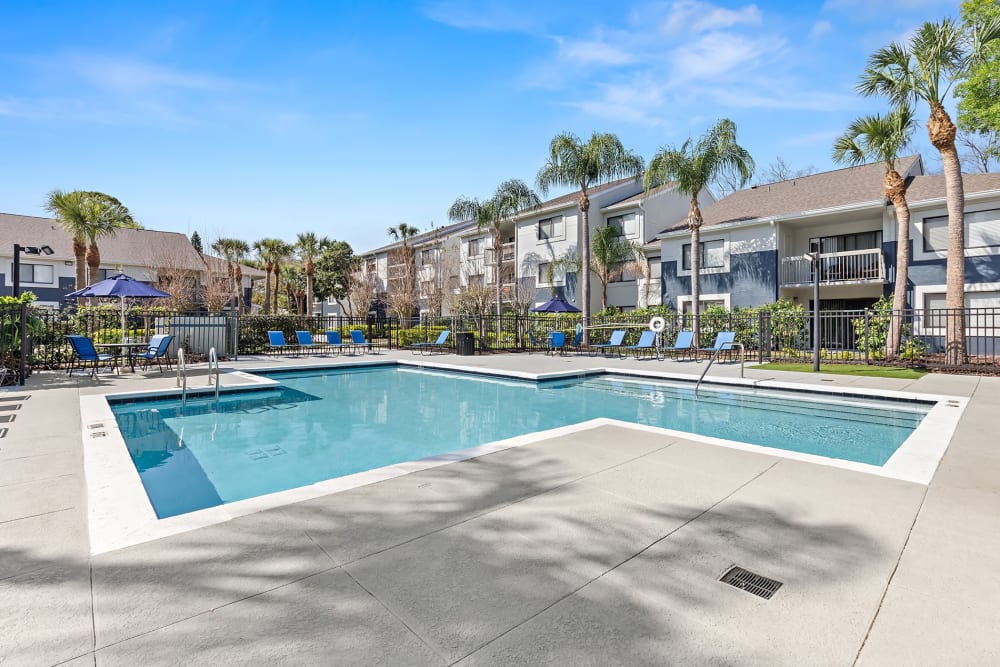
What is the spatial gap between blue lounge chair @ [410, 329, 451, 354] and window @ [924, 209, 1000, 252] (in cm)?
1772

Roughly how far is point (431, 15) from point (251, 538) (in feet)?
33.2

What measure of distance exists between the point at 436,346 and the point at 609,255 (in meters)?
10.9

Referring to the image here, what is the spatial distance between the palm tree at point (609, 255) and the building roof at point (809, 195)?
2.92 meters

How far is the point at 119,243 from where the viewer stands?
35062mm

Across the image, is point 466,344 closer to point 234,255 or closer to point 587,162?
point 587,162

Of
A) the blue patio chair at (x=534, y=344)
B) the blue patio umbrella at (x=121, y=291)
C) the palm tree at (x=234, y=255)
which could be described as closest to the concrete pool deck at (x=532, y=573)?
the blue patio umbrella at (x=121, y=291)

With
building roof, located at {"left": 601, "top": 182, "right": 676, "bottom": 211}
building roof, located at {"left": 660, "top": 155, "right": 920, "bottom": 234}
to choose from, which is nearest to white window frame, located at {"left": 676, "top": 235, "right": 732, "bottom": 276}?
building roof, located at {"left": 660, "top": 155, "right": 920, "bottom": 234}

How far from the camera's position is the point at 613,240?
26047 millimetres

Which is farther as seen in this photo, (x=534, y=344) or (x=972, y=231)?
(x=534, y=344)

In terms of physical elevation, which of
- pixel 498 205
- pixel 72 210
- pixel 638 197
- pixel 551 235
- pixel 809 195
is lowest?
pixel 72 210

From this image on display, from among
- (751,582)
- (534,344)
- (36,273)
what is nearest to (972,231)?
(534,344)

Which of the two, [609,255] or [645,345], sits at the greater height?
[609,255]

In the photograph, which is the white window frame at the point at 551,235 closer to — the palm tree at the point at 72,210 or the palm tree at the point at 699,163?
the palm tree at the point at 699,163

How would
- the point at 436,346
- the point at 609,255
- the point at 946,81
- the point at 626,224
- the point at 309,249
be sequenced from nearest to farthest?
1. the point at 946,81
2. the point at 436,346
3. the point at 609,255
4. the point at 626,224
5. the point at 309,249
